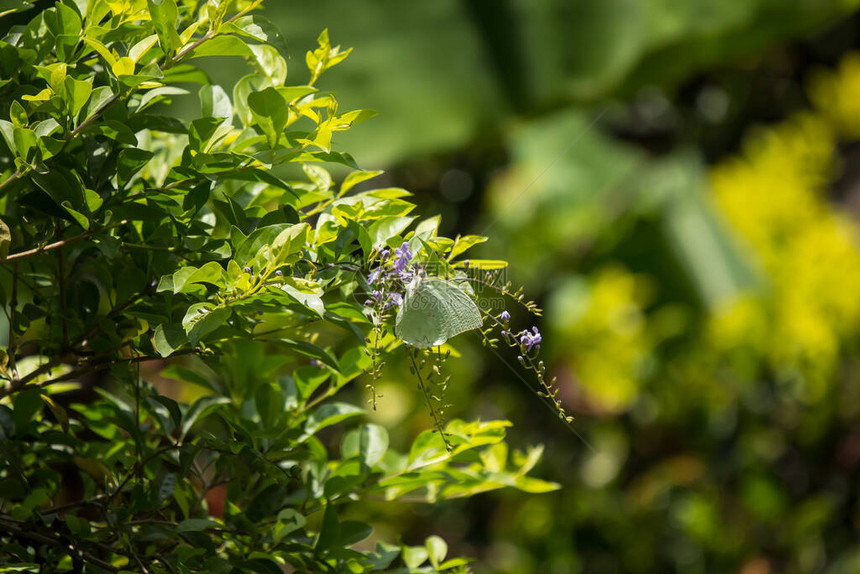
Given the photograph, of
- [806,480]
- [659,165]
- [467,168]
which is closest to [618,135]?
[659,165]

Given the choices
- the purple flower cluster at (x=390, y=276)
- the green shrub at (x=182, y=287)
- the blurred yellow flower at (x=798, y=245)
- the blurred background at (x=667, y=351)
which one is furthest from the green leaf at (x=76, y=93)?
the blurred yellow flower at (x=798, y=245)

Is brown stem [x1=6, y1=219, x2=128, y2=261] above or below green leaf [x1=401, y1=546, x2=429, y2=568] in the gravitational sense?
above

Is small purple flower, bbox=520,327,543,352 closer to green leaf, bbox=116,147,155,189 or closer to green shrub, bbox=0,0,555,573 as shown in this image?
green shrub, bbox=0,0,555,573

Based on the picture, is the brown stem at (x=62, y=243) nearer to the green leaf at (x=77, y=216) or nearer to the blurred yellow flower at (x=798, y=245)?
the green leaf at (x=77, y=216)

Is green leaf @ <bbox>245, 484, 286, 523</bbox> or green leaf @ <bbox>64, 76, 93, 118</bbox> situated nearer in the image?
green leaf @ <bbox>64, 76, 93, 118</bbox>

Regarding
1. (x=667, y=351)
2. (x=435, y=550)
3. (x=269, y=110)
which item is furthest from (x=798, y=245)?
(x=269, y=110)

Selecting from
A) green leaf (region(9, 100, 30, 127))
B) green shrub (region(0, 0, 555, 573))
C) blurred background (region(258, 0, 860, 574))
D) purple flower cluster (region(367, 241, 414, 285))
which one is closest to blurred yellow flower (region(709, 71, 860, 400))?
blurred background (region(258, 0, 860, 574))

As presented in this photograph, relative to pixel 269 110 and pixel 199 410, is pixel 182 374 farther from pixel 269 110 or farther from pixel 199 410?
pixel 269 110

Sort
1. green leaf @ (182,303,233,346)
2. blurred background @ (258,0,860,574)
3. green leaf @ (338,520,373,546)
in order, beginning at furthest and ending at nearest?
1. blurred background @ (258,0,860,574)
2. green leaf @ (338,520,373,546)
3. green leaf @ (182,303,233,346)
